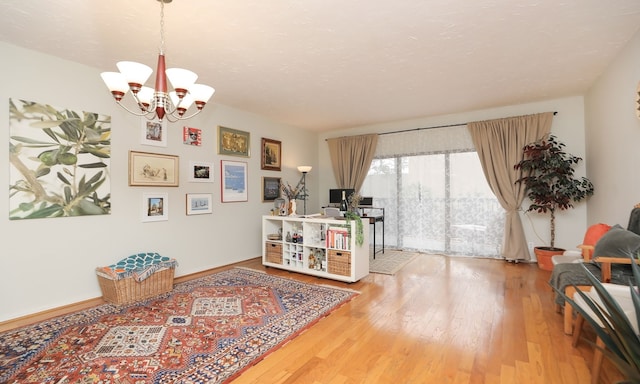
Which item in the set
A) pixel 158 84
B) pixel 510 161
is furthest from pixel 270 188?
pixel 510 161

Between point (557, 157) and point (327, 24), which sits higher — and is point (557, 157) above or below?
below

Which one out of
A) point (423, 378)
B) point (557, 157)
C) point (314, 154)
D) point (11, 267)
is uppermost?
point (314, 154)

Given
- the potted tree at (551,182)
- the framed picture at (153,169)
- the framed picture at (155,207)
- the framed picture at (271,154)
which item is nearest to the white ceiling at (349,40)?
the potted tree at (551,182)

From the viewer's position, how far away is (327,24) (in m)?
2.48

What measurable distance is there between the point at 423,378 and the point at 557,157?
397cm

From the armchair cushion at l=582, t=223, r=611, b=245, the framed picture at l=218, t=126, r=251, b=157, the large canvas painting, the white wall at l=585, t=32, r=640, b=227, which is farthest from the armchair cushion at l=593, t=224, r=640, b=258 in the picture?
the large canvas painting

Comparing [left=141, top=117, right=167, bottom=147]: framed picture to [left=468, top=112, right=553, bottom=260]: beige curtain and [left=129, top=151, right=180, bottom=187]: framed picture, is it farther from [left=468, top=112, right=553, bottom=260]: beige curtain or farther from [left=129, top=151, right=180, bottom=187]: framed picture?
[left=468, top=112, right=553, bottom=260]: beige curtain

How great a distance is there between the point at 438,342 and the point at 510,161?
368 cm

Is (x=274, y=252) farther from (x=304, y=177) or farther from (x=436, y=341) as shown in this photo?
(x=436, y=341)

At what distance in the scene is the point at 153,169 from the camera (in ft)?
12.7

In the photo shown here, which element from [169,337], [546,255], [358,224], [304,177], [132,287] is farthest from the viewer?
[304,177]

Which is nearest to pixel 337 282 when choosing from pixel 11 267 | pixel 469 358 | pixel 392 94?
pixel 469 358

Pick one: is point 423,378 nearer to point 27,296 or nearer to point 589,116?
point 27,296

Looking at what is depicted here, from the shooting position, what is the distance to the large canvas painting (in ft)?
9.34
